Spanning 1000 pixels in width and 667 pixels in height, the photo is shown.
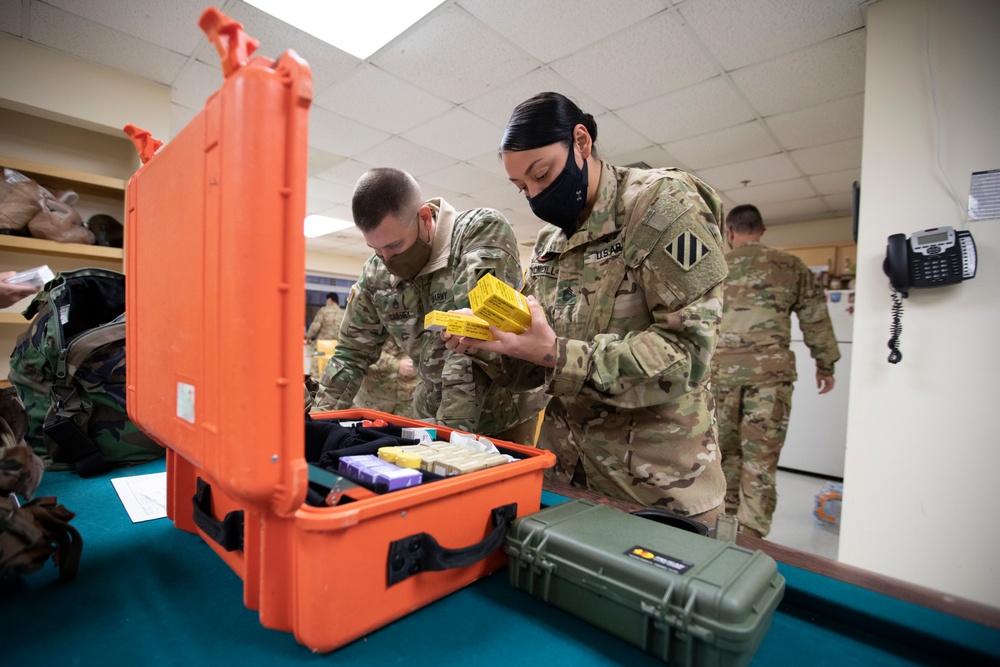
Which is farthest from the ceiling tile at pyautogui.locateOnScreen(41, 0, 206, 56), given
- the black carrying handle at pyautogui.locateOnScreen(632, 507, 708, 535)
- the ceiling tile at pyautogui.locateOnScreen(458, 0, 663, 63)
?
the black carrying handle at pyautogui.locateOnScreen(632, 507, 708, 535)

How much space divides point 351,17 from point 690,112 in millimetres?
2316

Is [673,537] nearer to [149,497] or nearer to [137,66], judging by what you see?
[149,497]

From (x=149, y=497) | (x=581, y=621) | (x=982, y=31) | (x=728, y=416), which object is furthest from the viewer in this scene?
(x=728, y=416)

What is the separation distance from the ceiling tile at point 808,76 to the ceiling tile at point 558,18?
95cm

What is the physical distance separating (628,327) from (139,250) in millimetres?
936

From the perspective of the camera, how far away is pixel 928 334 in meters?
1.87

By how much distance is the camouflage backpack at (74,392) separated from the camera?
1.13m

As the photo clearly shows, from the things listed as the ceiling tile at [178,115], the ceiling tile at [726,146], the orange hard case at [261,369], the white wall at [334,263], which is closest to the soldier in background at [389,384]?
the orange hard case at [261,369]

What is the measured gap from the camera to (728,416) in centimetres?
304

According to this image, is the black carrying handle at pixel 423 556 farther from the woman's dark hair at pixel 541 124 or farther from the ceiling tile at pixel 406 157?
the ceiling tile at pixel 406 157

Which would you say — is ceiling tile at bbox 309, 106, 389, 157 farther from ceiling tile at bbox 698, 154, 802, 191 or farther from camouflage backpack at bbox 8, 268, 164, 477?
ceiling tile at bbox 698, 154, 802, 191

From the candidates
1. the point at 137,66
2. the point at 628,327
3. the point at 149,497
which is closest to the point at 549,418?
the point at 628,327

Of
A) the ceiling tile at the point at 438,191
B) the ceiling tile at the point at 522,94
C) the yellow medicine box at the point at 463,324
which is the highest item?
the ceiling tile at the point at 522,94

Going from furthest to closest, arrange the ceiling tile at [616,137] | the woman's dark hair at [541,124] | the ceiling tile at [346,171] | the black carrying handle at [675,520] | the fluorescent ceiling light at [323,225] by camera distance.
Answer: the fluorescent ceiling light at [323,225] → the ceiling tile at [346,171] → the ceiling tile at [616,137] → the woman's dark hair at [541,124] → the black carrying handle at [675,520]
